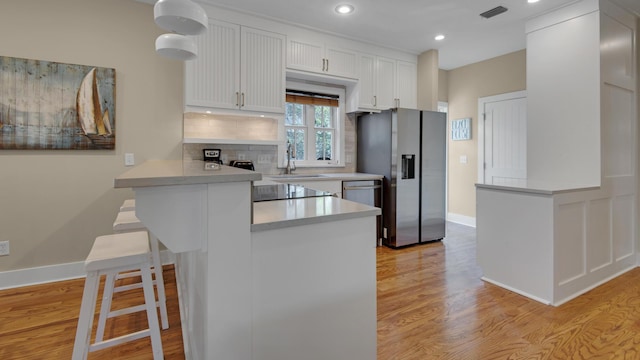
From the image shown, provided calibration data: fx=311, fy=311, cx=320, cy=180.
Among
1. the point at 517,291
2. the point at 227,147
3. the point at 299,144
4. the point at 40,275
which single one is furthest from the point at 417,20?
the point at 40,275

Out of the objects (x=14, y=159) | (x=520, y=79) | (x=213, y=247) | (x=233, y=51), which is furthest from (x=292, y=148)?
(x=520, y=79)

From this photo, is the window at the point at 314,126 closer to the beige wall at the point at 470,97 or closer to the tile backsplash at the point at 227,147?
the tile backsplash at the point at 227,147

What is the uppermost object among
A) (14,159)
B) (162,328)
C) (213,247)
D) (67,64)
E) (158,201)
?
(67,64)

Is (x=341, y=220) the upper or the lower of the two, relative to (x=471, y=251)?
upper

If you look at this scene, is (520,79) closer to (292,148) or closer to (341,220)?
(292,148)

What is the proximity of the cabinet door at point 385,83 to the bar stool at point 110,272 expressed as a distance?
11.1 ft

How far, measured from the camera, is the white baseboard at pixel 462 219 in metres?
5.02

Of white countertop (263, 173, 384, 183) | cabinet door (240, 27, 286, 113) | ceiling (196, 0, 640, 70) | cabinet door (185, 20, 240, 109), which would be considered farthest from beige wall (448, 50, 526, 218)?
cabinet door (185, 20, 240, 109)

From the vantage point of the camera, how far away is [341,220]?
126 cm

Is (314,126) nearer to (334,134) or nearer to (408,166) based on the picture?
(334,134)

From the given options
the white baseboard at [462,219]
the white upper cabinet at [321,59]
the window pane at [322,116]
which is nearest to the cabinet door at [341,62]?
the white upper cabinet at [321,59]

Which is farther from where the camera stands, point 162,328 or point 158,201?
point 162,328

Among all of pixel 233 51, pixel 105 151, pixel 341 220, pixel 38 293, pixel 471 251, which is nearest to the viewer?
pixel 341 220

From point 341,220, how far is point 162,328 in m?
1.56
